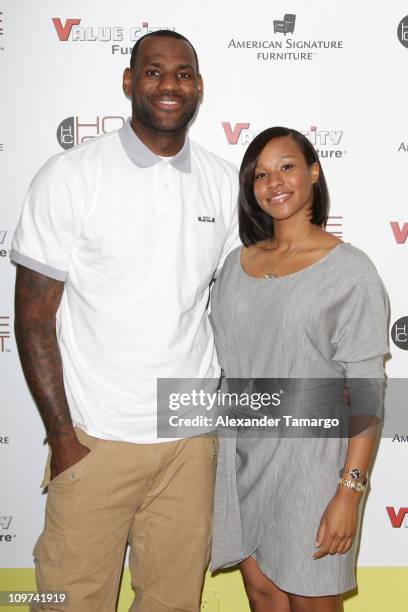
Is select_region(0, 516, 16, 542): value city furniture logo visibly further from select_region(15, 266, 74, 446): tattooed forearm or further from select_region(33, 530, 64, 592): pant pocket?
select_region(15, 266, 74, 446): tattooed forearm

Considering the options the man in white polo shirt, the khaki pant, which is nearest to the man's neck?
the man in white polo shirt

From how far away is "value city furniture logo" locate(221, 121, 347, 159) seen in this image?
2.31 m

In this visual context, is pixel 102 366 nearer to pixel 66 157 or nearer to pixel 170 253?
pixel 170 253

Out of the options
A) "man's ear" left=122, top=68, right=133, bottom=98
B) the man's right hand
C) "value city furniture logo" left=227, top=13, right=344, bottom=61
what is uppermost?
"value city furniture logo" left=227, top=13, right=344, bottom=61

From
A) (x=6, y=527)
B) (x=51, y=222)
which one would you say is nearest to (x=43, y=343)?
(x=51, y=222)

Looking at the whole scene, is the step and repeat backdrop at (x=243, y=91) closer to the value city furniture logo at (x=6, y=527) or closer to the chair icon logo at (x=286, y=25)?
the chair icon logo at (x=286, y=25)

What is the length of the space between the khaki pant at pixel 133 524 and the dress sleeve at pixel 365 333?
0.50 meters

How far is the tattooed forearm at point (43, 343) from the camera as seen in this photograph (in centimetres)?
177

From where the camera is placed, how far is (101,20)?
7.40 feet

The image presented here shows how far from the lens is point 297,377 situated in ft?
5.58

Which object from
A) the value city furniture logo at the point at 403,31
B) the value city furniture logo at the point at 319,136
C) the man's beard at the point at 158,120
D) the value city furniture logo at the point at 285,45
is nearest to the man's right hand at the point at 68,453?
the man's beard at the point at 158,120

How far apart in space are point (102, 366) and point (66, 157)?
58 cm

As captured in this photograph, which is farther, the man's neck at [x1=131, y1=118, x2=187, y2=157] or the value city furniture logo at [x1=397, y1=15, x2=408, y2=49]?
the value city furniture logo at [x1=397, y1=15, x2=408, y2=49]

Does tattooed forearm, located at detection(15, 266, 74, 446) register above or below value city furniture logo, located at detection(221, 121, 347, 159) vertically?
below
